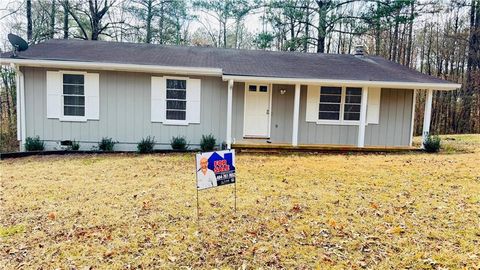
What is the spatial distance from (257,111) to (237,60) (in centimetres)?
232

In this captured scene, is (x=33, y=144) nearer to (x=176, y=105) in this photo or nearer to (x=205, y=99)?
(x=176, y=105)

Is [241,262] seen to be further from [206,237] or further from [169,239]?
[169,239]

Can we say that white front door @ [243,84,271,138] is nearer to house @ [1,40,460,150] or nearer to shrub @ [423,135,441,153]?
house @ [1,40,460,150]

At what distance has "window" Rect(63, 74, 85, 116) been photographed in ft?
31.7

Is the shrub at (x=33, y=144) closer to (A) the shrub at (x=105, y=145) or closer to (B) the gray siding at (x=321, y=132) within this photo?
(A) the shrub at (x=105, y=145)

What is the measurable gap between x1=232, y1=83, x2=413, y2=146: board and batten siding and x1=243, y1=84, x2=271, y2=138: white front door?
20 centimetres

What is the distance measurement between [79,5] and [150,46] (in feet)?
27.4

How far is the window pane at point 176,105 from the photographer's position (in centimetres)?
1000

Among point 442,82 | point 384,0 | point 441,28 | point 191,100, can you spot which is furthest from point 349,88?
point 441,28

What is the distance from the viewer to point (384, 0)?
58.4 feet

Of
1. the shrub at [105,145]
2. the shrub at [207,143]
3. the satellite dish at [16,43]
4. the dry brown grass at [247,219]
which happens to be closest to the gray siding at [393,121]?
the dry brown grass at [247,219]

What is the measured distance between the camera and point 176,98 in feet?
32.8

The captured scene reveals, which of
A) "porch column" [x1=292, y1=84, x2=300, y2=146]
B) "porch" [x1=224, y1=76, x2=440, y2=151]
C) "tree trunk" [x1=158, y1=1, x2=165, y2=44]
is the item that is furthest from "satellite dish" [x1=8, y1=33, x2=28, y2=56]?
"tree trunk" [x1=158, y1=1, x2=165, y2=44]

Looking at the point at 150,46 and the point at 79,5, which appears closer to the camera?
the point at 150,46
